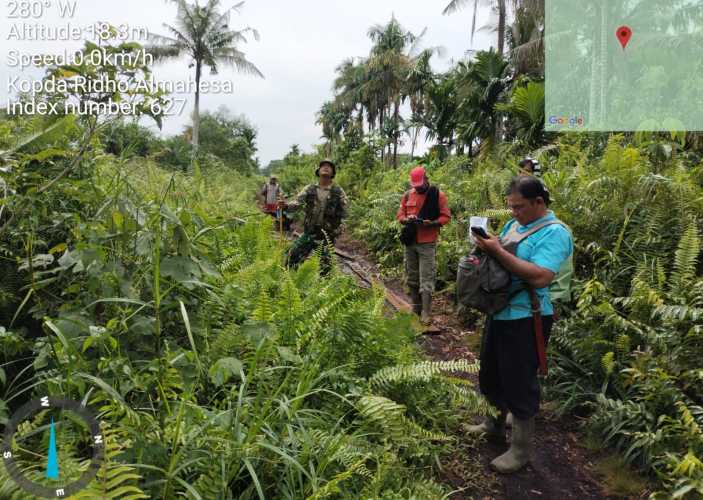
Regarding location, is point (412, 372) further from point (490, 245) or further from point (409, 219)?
point (409, 219)

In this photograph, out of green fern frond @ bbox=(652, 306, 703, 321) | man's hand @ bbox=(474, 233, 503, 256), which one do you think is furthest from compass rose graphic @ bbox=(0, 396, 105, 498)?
green fern frond @ bbox=(652, 306, 703, 321)

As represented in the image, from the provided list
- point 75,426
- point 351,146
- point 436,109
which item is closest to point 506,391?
point 75,426

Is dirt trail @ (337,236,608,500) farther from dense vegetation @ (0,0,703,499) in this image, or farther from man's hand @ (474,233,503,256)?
man's hand @ (474,233,503,256)

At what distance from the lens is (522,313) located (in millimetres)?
3041

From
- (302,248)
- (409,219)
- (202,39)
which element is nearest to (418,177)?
(409,219)

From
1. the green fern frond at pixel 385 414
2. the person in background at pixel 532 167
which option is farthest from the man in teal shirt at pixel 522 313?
the person in background at pixel 532 167

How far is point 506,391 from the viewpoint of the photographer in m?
3.10

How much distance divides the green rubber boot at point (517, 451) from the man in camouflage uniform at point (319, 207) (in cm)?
345

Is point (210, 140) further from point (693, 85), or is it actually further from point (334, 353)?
point (334, 353)

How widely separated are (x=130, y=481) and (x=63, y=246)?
4.50ft

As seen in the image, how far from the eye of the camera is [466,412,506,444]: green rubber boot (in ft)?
11.3

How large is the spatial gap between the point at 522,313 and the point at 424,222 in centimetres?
297

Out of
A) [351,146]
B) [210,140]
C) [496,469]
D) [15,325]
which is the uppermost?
[210,140]

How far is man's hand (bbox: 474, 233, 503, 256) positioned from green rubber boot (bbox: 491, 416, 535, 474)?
1163 millimetres
